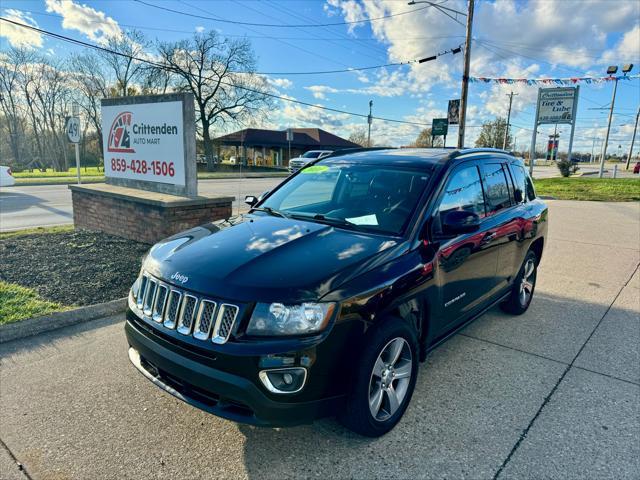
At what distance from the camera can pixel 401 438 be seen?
2709 millimetres

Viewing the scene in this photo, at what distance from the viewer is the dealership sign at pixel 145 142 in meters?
7.04

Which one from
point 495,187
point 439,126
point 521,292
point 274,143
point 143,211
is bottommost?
point 521,292

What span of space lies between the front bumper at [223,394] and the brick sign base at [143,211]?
14.2 feet

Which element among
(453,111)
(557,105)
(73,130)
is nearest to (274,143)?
(557,105)

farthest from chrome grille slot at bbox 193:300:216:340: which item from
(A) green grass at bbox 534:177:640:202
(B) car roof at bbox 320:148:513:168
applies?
(A) green grass at bbox 534:177:640:202

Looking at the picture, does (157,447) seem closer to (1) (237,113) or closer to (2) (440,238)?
(2) (440,238)

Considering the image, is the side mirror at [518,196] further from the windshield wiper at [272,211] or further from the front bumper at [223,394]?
the front bumper at [223,394]

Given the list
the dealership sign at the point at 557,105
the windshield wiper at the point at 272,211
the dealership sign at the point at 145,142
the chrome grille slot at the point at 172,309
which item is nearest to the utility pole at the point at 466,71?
the dealership sign at the point at 557,105

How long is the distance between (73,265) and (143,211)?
146cm

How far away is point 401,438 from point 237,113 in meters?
46.3

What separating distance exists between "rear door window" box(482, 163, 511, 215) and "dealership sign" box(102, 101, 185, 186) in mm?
4868

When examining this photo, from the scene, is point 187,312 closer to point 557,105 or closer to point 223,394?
point 223,394

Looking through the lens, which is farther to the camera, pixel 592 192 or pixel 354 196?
pixel 592 192

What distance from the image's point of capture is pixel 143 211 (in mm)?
7031
